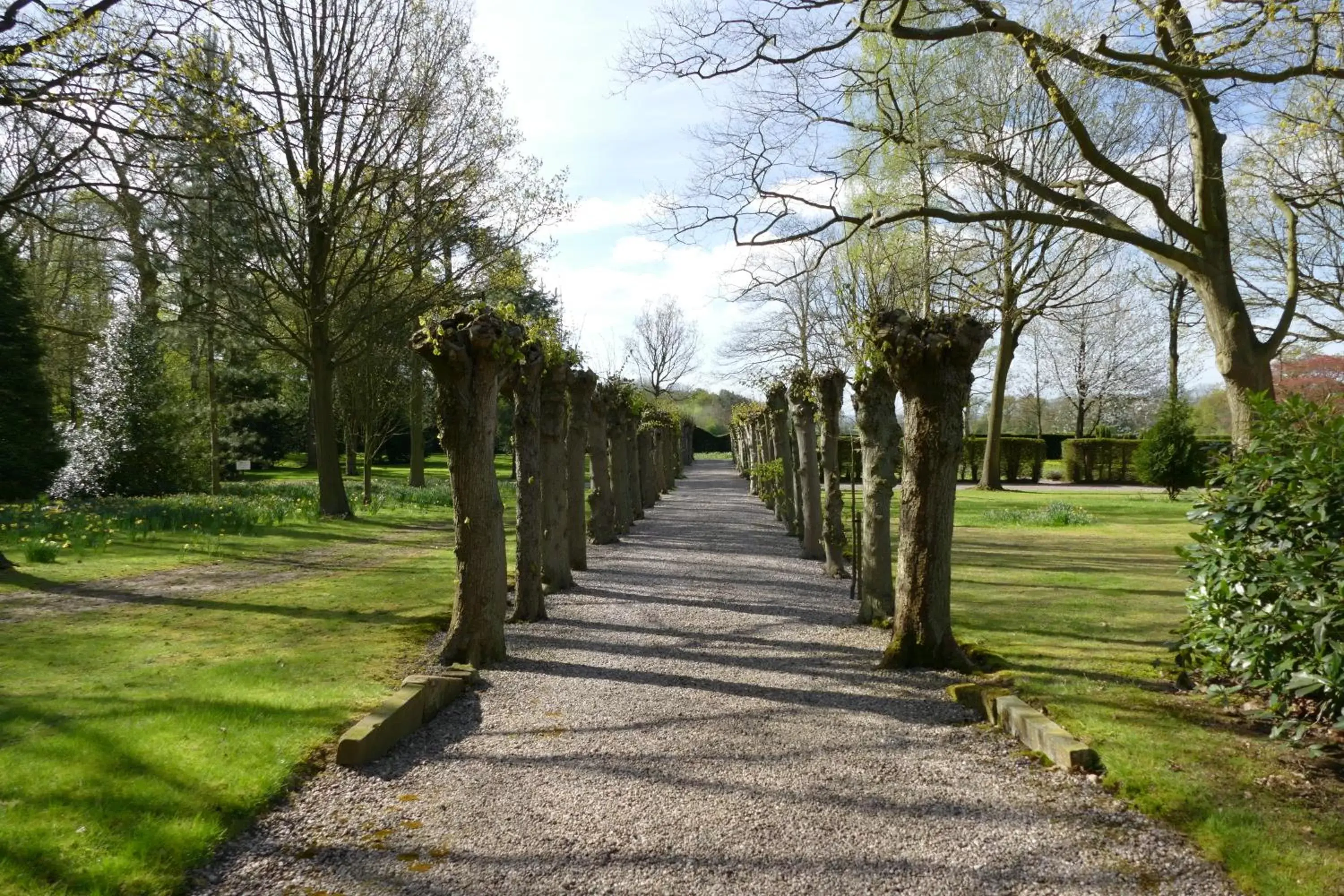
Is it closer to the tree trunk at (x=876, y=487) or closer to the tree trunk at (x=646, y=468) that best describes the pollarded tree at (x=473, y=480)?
the tree trunk at (x=876, y=487)

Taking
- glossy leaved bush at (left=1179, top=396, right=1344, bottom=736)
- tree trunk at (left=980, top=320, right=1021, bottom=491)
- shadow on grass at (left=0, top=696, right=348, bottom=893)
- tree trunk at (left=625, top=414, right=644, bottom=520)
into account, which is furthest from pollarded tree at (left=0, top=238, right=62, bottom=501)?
tree trunk at (left=980, top=320, right=1021, bottom=491)

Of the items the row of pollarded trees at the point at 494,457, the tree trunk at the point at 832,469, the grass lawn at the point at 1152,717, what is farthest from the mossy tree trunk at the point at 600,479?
the grass lawn at the point at 1152,717

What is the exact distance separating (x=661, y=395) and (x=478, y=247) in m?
37.4

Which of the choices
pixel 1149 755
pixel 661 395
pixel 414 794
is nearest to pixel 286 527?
pixel 414 794

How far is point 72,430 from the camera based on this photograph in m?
20.6

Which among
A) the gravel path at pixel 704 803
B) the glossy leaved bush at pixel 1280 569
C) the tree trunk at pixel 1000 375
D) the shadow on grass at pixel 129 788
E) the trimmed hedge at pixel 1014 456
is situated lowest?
the gravel path at pixel 704 803

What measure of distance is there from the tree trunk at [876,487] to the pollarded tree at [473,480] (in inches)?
139

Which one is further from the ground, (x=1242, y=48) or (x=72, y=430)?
(x=1242, y=48)

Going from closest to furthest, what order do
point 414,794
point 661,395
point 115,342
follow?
point 414,794 → point 115,342 → point 661,395

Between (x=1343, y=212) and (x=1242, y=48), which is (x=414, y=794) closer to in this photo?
(x=1242, y=48)

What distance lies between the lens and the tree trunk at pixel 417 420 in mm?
24672

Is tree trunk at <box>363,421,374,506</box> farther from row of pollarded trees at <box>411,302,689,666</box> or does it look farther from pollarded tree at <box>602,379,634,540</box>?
row of pollarded trees at <box>411,302,689,666</box>

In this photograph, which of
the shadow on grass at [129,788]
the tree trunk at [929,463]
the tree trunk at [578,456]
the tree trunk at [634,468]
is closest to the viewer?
the shadow on grass at [129,788]

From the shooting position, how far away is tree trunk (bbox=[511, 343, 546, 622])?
848cm
